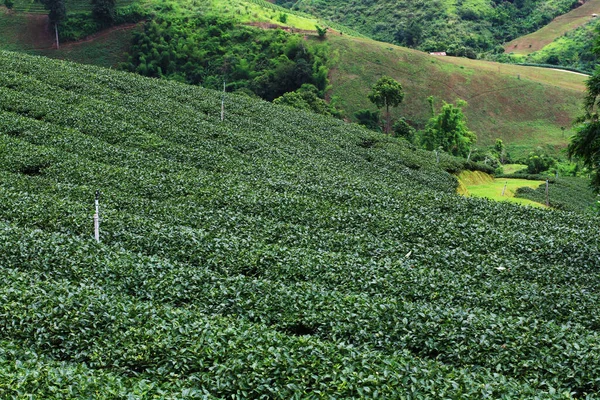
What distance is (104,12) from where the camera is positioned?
9781 cm

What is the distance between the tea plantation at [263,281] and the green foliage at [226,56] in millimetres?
56004

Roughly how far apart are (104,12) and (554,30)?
356ft

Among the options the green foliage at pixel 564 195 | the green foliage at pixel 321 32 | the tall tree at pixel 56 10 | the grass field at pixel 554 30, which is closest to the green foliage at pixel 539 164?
the green foliage at pixel 564 195

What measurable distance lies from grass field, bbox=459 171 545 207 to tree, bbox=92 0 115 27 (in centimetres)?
6822

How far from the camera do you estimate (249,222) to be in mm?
22359

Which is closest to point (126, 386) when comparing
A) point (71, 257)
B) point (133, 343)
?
point (133, 343)

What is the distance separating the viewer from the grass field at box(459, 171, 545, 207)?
46625mm

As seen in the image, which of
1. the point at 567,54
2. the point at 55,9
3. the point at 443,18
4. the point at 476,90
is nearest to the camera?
the point at 55,9

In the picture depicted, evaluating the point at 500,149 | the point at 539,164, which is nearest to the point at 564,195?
the point at 539,164

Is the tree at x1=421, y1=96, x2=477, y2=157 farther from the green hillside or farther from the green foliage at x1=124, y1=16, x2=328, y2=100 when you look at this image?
the green hillside

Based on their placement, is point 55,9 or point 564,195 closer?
point 564,195

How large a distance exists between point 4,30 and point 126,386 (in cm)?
10072

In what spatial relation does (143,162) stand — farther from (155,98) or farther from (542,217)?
(542,217)

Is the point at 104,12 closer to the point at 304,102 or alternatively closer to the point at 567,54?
the point at 304,102
